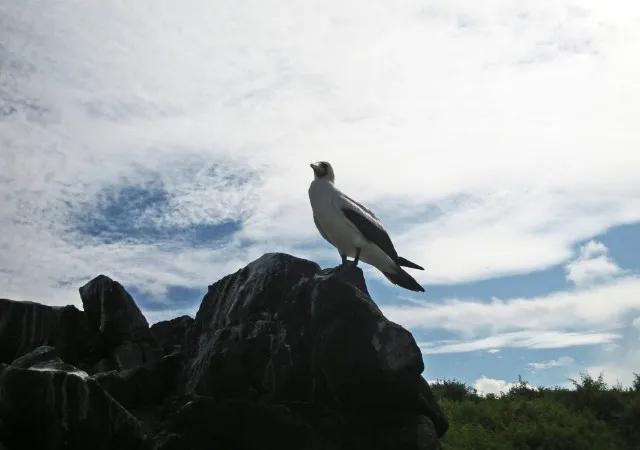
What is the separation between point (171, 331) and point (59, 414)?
310 inches

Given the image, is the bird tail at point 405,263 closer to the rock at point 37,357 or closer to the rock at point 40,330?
the rock at point 37,357

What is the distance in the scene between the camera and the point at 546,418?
67.7 feet

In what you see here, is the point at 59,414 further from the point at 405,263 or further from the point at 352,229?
the point at 405,263

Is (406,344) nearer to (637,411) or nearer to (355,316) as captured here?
(355,316)

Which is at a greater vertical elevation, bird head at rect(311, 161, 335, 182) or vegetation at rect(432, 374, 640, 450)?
bird head at rect(311, 161, 335, 182)

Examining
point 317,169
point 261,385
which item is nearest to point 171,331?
point 261,385

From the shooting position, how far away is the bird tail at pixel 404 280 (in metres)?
15.7

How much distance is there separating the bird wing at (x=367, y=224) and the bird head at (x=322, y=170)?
2.87 ft

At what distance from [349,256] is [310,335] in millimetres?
2937

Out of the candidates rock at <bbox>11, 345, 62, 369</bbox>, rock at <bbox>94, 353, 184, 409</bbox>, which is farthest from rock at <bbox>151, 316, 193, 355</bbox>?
rock at <bbox>11, 345, 62, 369</bbox>

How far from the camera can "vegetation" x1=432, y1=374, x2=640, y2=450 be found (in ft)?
61.3

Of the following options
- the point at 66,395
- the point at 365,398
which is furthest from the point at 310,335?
the point at 66,395

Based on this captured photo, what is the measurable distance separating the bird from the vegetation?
542 centimetres

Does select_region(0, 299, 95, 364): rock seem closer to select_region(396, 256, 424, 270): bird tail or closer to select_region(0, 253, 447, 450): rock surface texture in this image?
select_region(0, 253, 447, 450): rock surface texture
